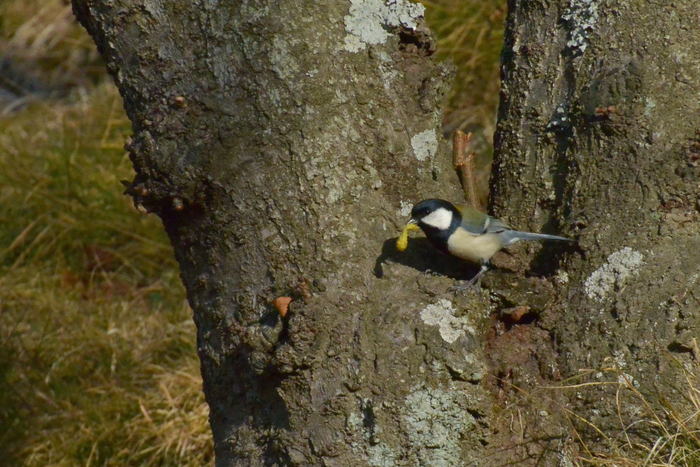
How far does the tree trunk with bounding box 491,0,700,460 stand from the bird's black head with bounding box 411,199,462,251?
0.19m

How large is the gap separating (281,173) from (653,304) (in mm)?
868

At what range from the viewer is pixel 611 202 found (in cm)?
196

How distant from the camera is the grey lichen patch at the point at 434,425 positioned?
5.91ft

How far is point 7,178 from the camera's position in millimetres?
5086

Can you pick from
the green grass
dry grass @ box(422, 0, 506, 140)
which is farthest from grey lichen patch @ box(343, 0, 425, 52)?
dry grass @ box(422, 0, 506, 140)

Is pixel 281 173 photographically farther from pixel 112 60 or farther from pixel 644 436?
pixel 644 436

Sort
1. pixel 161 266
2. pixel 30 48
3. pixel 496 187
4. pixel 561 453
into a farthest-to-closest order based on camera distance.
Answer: pixel 30 48, pixel 161 266, pixel 496 187, pixel 561 453

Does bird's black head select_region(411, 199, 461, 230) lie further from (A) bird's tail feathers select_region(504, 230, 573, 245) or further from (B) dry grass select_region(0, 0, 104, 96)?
(B) dry grass select_region(0, 0, 104, 96)

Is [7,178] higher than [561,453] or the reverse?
the reverse

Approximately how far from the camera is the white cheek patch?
6.68ft

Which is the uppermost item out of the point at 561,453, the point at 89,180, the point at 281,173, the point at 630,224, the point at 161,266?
the point at 281,173

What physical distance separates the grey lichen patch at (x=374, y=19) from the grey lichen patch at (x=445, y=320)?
62cm

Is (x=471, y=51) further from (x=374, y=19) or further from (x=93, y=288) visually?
(x=374, y=19)

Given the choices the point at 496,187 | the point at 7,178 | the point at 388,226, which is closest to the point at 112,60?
the point at 388,226
